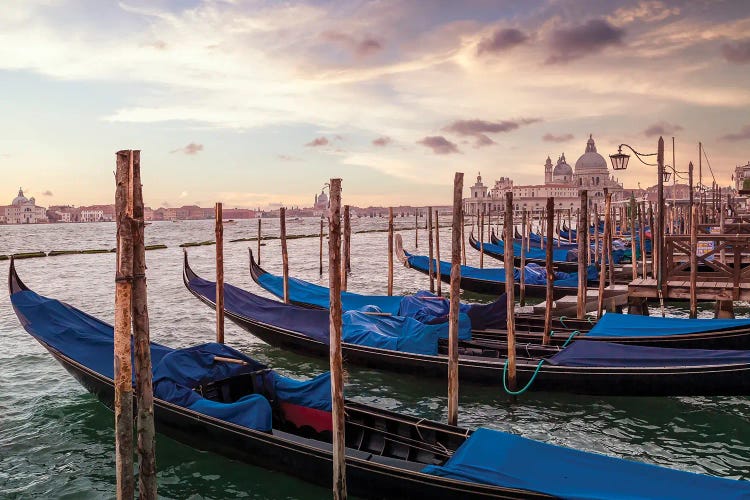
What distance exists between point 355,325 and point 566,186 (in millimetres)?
109866

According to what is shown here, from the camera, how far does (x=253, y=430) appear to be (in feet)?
15.8

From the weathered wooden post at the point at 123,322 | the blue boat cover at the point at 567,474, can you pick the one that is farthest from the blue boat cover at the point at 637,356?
the weathered wooden post at the point at 123,322

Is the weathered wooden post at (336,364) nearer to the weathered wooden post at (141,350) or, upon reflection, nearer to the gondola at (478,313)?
the weathered wooden post at (141,350)

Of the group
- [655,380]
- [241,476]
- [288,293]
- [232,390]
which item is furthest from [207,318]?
[655,380]

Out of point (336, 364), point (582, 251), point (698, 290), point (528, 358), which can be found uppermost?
point (582, 251)

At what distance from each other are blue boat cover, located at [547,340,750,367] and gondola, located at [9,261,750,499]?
8.33 ft

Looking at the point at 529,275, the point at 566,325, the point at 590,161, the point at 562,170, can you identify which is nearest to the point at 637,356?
the point at 566,325

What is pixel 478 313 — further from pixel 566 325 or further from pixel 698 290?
pixel 698 290

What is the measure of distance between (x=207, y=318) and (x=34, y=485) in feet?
25.7

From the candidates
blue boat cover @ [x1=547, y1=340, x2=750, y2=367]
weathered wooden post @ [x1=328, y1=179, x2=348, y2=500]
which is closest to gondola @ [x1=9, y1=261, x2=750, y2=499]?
weathered wooden post @ [x1=328, y1=179, x2=348, y2=500]

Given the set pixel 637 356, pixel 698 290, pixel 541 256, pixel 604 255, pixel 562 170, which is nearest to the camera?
pixel 637 356

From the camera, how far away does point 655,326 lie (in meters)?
7.48

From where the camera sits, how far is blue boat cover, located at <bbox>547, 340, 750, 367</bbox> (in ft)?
19.8

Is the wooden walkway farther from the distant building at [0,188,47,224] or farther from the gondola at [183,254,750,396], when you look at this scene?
the distant building at [0,188,47,224]
